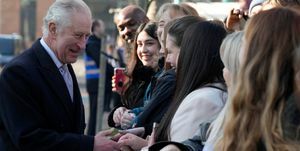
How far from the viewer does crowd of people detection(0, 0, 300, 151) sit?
101 inches

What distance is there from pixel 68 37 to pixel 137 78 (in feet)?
4.37

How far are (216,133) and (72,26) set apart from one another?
1704mm

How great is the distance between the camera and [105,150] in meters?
4.18

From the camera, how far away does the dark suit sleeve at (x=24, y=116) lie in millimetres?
4027

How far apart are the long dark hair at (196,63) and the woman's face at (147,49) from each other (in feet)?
5.67

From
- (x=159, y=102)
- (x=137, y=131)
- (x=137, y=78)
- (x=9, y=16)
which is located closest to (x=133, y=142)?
(x=137, y=131)

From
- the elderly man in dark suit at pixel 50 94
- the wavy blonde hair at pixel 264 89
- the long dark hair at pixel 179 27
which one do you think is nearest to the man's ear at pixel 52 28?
the elderly man in dark suit at pixel 50 94

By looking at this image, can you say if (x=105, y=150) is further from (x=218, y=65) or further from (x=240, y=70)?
(x=240, y=70)

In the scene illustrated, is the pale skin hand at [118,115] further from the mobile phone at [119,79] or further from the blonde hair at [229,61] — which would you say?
the blonde hair at [229,61]

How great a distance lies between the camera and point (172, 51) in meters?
4.16

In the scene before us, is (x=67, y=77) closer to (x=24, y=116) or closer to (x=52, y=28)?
(x=52, y=28)

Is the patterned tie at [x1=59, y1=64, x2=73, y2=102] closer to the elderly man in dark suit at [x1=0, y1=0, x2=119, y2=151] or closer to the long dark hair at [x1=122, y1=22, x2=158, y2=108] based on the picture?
the elderly man in dark suit at [x1=0, y1=0, x2=119, y2=151]

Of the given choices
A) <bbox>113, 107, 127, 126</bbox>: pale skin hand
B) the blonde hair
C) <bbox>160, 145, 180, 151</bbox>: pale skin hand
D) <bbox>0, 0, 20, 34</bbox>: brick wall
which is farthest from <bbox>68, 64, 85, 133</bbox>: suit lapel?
<bbox>0, 0, 20, 34</bbox>: brick wall

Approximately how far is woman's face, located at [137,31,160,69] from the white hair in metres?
1.21
